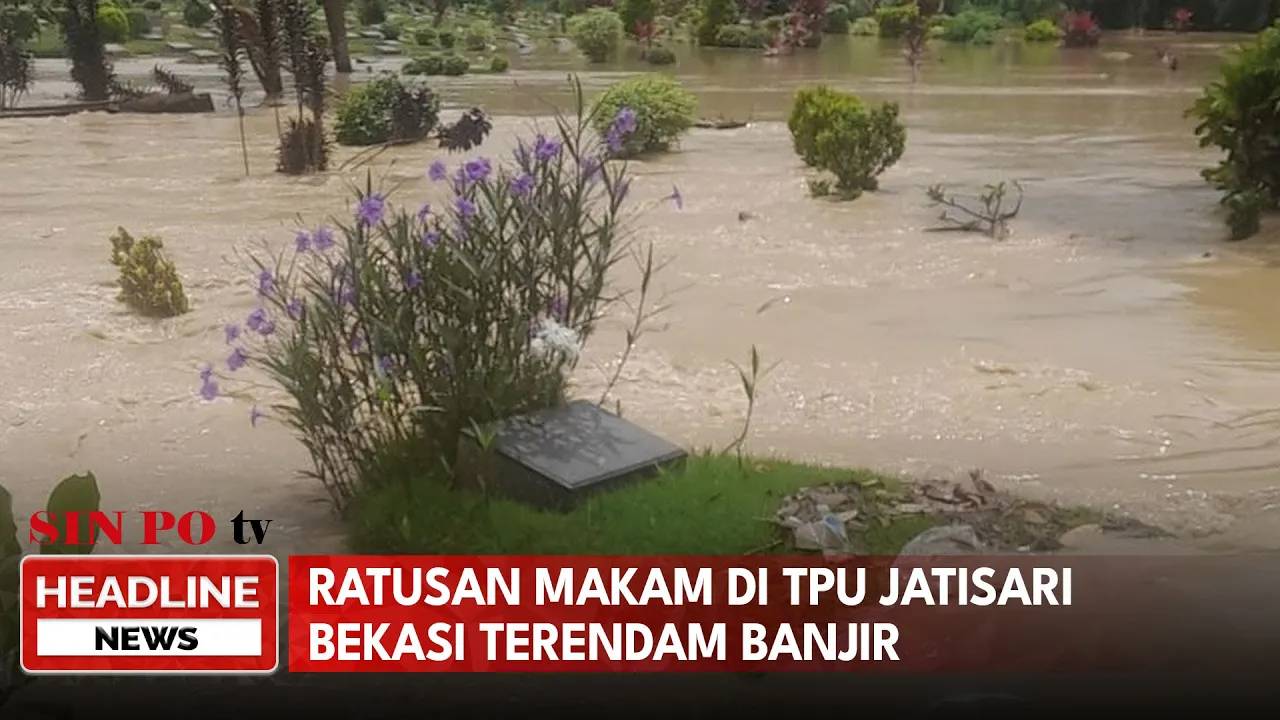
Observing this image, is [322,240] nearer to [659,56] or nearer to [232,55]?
[232,55]

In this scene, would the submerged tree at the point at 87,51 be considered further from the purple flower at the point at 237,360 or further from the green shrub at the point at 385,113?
the purple flower at the point at 237,360

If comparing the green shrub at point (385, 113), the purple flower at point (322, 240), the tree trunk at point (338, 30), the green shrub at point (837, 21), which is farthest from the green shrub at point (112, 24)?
the green shrub at point (837, 21)

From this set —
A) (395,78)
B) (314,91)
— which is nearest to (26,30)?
(395,78)

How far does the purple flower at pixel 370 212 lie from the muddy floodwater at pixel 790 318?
162 millimetres

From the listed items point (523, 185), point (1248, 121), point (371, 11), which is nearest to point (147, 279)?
point (371, 11)

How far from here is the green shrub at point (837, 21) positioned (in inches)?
154

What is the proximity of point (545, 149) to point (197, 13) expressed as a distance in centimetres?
118

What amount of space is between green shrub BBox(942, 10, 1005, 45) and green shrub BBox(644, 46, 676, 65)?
81 cm

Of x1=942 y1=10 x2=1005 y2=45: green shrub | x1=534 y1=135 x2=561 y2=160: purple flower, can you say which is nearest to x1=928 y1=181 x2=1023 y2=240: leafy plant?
x1=942 y1=10 x2=1005 y2=45: green shrub

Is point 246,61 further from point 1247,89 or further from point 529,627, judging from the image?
point 1247,89

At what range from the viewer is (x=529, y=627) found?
2.37 meters

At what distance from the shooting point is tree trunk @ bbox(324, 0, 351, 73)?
145 inches

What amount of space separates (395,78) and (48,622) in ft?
7.51

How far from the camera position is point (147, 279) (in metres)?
3.83
